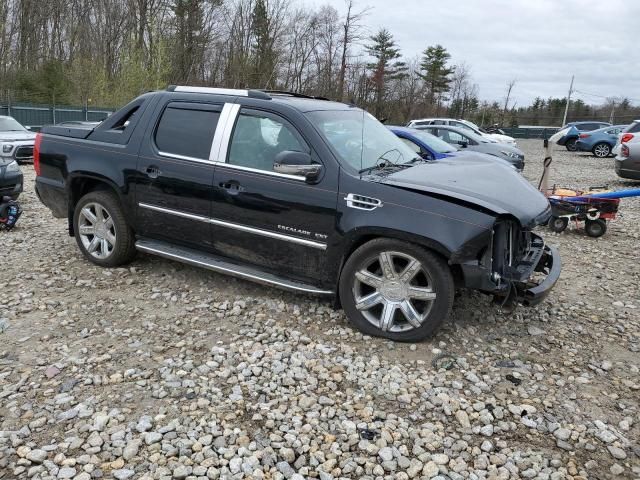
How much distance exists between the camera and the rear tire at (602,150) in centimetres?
2470

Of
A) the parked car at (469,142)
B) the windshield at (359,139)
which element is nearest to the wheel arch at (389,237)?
the windshield at (359,139)

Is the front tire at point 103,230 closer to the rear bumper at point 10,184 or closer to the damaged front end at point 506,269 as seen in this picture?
→ the rear bumper at point 10,184

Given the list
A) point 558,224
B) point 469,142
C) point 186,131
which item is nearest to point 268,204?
point 186,131

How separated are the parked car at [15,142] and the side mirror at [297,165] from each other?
11.6 metres

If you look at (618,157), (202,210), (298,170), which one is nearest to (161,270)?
(202,210)

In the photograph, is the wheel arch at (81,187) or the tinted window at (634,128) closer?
the wheel arch at (81,187)

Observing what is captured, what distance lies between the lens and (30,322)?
4.25m

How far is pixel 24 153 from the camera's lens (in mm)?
13719

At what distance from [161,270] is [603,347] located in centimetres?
416

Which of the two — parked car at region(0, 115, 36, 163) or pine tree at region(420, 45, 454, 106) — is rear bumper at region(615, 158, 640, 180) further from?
pine tree at region(420, 45, 454, 106)

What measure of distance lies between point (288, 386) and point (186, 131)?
8.50 feet

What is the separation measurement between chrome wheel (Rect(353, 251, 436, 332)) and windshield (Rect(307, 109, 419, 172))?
798 millimetres

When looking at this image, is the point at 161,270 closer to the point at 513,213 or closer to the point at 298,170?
the point at 298,170

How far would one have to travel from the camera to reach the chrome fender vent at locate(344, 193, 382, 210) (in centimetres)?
391
